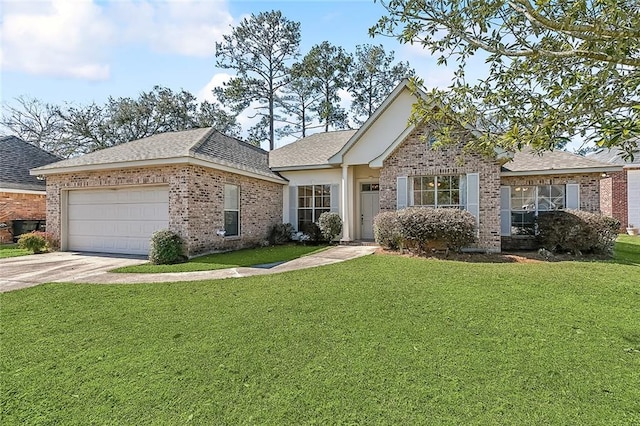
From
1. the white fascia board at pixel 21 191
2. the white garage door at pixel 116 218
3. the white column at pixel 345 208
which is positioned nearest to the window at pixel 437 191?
the white column at pixel 345 208

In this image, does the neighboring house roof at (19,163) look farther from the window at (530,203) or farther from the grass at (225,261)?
the window at (530,203)

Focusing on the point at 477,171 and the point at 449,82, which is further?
the point at 477,171

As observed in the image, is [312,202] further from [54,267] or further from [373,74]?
[373,74]

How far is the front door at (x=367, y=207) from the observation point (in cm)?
1519

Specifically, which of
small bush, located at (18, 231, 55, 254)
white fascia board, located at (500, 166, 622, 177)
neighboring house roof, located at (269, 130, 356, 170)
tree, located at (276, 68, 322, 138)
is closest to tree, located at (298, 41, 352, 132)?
tree, located at (276, 68, 322, 138)

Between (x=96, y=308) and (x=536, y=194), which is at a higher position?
(x=536, y=194)

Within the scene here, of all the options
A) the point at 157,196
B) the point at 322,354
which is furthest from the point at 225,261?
the point at 322,354

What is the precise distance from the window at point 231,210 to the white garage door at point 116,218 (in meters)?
2.07

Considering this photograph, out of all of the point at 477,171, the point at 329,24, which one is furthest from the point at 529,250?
the point at 329,24

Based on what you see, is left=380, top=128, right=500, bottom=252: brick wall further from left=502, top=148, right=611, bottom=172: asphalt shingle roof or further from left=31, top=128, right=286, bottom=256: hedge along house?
left=31, top=128, right=286, bottom=256: hedge along house

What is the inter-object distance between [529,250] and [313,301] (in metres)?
10.6

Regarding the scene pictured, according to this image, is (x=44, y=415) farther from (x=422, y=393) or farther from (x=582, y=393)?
(x=582, y=393)

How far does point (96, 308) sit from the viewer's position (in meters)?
5.53

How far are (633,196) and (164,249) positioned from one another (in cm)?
2477
